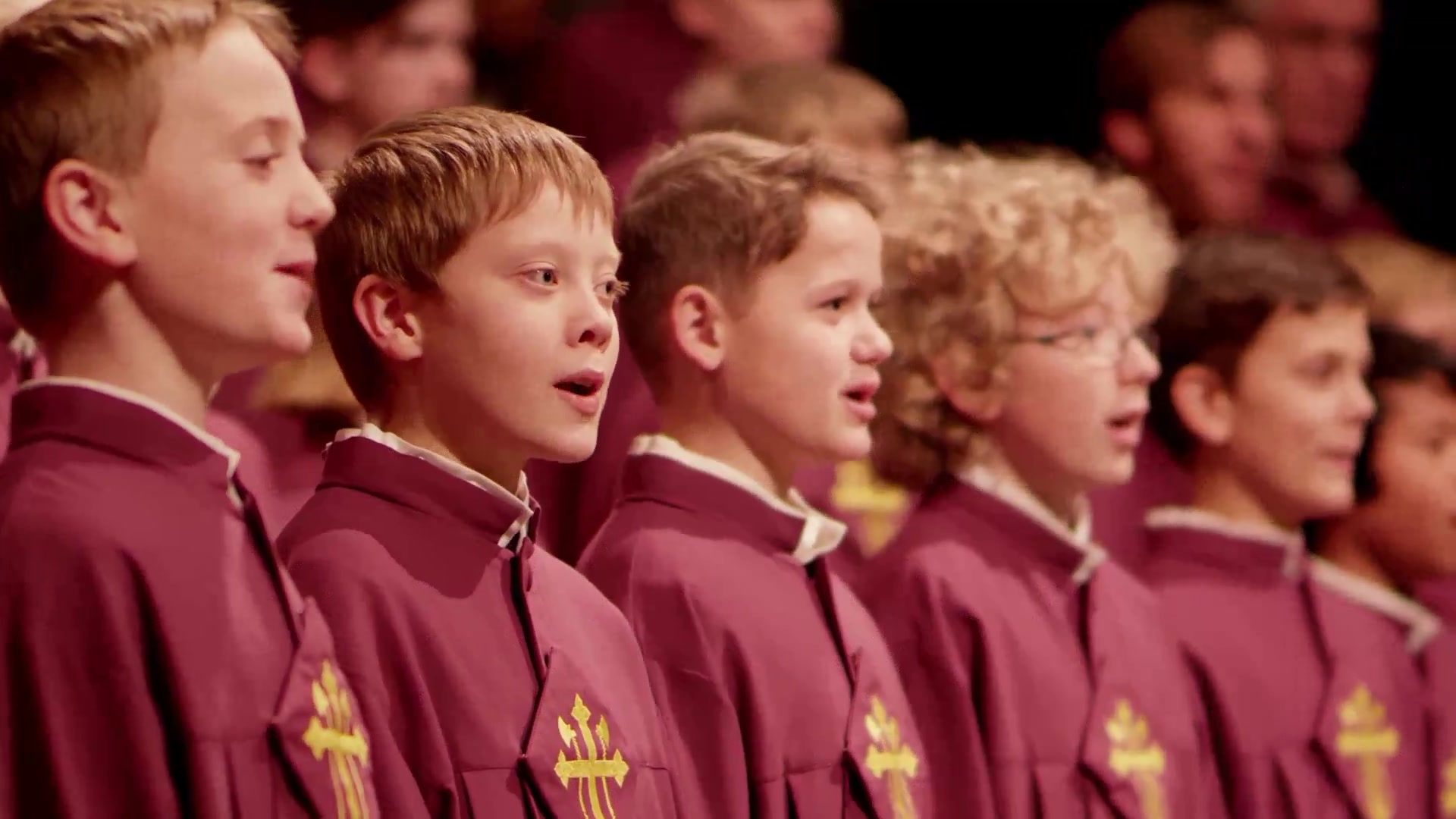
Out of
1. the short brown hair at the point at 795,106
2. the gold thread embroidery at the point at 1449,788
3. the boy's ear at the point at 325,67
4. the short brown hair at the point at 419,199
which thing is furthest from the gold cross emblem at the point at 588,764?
the gold thread embroidery at the point at 1449,788

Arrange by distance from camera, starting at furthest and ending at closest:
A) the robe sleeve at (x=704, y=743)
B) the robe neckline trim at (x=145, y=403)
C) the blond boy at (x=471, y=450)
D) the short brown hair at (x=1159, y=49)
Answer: the short brown hair at (x=1159, y=49), the robe sleeve at (x=704, y=743), the blond boy at (x=471, y=450), the robe neckline trim at (x=145, y=403)

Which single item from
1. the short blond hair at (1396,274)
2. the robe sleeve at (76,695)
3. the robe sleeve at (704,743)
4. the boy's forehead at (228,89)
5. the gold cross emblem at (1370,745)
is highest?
the boy's forehead at (228,89)

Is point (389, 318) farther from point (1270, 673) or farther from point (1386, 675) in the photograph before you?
point (1386, 675)

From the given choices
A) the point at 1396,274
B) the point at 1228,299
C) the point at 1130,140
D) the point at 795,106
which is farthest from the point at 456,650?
the point at 1130,140

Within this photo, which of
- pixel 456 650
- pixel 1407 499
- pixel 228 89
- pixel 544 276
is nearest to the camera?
pixel 228 89

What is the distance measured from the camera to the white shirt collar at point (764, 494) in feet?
7.82

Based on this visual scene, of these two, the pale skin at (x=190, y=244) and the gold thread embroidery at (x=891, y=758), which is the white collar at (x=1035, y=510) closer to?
the gold thread embroidery at (x=891, y=758)

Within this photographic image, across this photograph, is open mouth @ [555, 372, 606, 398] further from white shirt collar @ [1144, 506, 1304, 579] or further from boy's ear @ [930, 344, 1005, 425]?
white shirt collar @ [1144, 506, 1304, 579]

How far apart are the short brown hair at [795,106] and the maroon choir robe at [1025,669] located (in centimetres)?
62

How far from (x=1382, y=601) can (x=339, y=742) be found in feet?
6.76

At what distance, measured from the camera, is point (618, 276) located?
8.34 ft

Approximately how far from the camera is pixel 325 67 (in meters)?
3.31

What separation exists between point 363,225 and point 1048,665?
1.09 metres

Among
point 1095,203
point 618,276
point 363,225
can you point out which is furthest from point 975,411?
point 363,225
